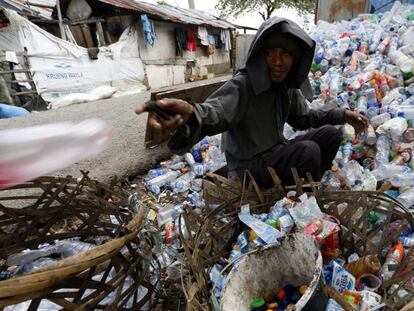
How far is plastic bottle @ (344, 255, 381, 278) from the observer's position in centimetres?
126

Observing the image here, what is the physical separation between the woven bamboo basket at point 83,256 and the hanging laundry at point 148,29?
10420 millimetres

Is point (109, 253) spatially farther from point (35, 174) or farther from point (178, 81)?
point (178, 81)

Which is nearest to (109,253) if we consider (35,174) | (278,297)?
(35,174)

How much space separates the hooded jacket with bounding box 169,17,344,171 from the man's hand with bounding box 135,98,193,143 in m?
0.07

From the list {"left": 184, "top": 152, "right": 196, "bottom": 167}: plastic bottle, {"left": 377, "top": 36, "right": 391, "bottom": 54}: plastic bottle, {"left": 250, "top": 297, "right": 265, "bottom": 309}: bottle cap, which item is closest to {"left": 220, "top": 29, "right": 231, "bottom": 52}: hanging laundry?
{"left": 377, "top": 36, "right": 391, "bottom": 54}: plastic bottle

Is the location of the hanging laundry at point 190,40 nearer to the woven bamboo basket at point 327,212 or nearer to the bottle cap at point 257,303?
the woven bamboo basket at point 327,212

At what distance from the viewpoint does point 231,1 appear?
24.3 m

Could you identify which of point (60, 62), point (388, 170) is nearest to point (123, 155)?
point (388, 170)

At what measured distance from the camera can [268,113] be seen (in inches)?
77.4

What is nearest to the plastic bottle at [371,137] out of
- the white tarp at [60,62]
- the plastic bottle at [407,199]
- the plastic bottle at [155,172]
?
the plastic bottle at [407,199]

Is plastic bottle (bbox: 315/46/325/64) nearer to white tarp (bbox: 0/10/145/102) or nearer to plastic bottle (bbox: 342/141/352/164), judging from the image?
plastic bottle (bbox: 342/141/352/164)

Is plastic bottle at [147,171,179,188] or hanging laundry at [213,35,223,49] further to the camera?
hanging laundry at [213,35,223,49]

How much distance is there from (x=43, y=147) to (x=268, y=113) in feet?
4.68

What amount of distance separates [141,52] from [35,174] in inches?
466
